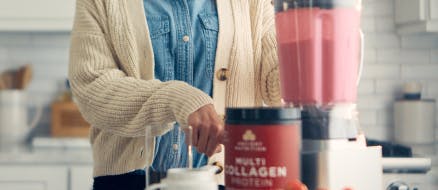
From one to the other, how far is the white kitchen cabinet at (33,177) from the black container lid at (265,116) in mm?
1756

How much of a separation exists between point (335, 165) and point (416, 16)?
5.67ft

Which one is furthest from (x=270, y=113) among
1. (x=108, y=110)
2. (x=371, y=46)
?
(x=371, y=46)

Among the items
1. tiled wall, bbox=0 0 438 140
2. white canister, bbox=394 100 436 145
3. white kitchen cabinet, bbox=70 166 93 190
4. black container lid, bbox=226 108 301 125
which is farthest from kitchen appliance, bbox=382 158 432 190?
white kitchen cabinet, bbox=70 166 93 190

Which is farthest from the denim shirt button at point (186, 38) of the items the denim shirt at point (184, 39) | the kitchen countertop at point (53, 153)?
the kitchen countertop at point (53, 153)

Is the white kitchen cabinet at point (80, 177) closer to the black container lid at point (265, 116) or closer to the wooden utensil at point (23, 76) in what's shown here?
the wooden utensil at point (23, 76)

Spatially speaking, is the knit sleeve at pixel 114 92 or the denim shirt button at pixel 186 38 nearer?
the knit sleeve at pixel 114 92

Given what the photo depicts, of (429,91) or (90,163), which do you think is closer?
(90,163)

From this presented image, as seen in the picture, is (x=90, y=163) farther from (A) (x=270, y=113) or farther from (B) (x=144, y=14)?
(A) (x=270, y=113)

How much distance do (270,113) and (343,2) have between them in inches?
6.9

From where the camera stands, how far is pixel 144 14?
1106 millimetres

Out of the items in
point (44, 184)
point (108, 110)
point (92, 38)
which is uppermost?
point (92, 38)

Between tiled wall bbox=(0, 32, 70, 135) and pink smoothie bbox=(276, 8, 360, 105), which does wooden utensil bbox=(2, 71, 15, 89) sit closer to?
tiled wall bbox=(0, 32, 70, 135)

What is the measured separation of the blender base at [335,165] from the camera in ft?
2.41

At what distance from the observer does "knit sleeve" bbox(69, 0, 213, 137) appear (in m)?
0.85
